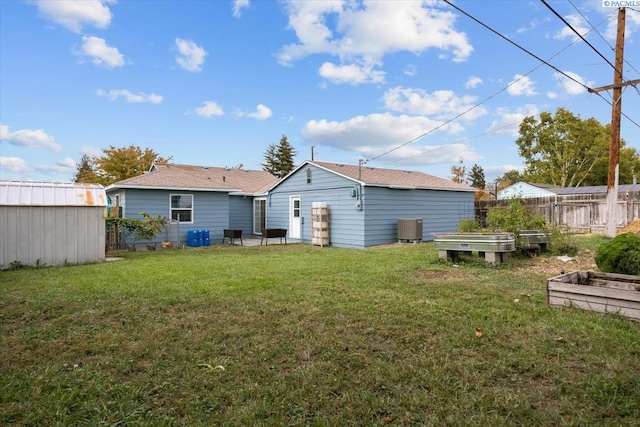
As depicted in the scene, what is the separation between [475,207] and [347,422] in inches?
779

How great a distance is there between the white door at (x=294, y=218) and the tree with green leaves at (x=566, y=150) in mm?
34817

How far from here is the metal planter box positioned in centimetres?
804

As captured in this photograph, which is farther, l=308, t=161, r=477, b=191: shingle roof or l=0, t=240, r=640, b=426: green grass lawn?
l=308, t=161, r=477, b=191: shingle roof

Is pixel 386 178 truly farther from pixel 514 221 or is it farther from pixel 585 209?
pixel 585 209

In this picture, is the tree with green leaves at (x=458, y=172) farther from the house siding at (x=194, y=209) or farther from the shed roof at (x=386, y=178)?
the house siding at (x=194, y=209)

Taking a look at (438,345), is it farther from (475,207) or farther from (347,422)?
(475,207)

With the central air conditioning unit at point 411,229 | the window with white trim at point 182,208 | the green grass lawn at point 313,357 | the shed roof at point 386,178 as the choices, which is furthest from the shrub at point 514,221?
the window with white trim at point 182,208

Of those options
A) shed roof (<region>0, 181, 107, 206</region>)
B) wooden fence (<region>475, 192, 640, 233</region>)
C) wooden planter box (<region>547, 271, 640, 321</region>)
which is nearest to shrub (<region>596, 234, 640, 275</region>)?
wooden planter box (<region>547, 271, 640, 321</region>)

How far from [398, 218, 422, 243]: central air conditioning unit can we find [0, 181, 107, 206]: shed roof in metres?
10.1

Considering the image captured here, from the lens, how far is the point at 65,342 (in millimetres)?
3834

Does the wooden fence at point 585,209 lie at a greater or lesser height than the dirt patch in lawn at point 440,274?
greater

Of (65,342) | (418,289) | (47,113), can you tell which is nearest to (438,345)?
(418,289)

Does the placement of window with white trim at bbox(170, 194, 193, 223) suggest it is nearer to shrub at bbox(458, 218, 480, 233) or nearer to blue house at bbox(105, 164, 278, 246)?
blue house at bbox(105, 164, 278, 246)

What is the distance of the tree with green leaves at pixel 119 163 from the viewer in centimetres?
3170
